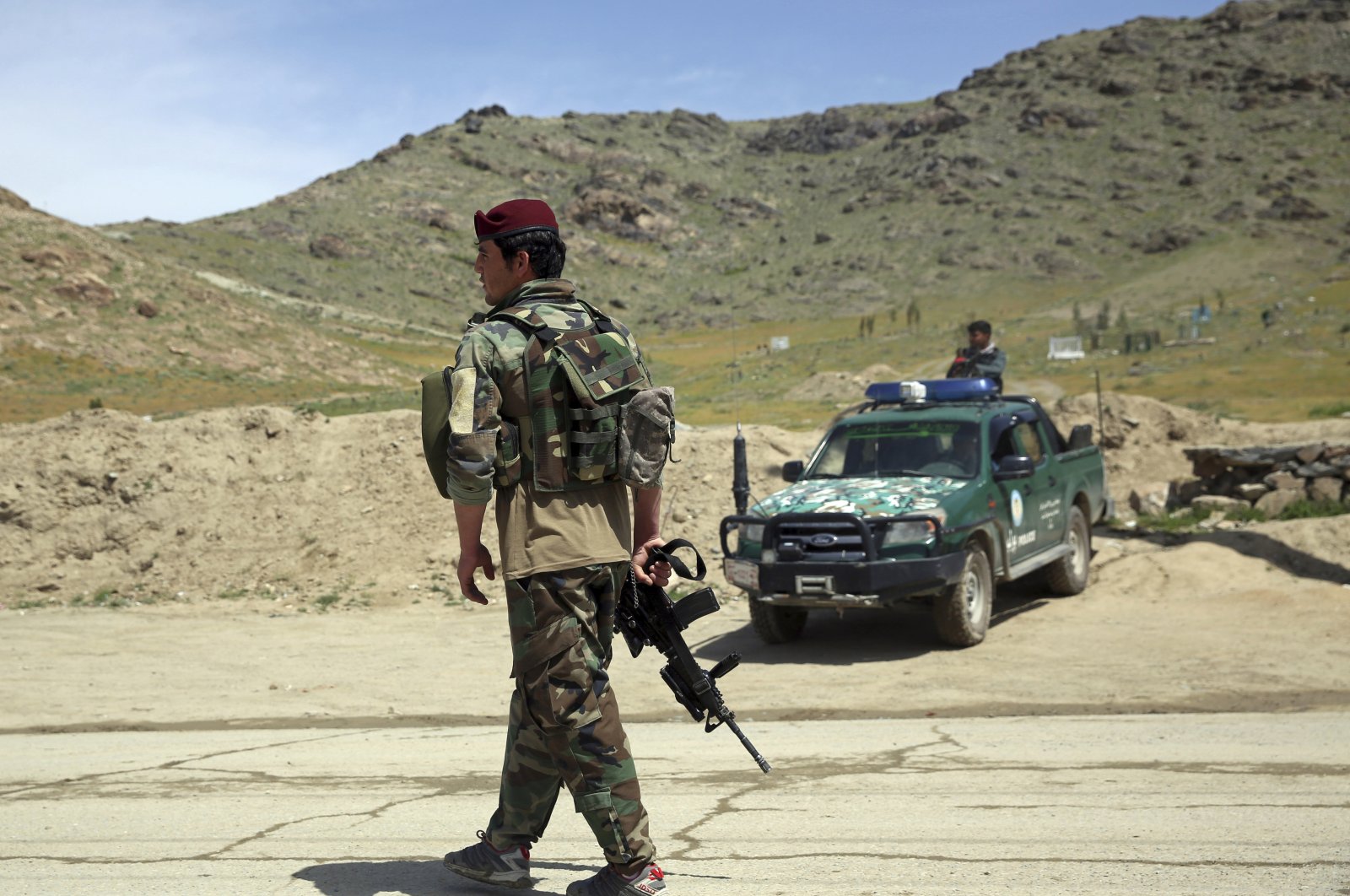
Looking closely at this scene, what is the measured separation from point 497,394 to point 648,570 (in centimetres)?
83

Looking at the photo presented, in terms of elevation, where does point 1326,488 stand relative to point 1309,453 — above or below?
below

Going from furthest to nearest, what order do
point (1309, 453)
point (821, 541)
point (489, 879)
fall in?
point (1309, 453), point (821, 541), point (489, 879)

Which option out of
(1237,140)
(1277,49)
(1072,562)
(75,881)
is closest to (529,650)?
(75,881)

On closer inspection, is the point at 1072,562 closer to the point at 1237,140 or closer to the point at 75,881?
the point at 75,881

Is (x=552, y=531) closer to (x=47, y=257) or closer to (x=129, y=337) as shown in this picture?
(x=129, y=337)

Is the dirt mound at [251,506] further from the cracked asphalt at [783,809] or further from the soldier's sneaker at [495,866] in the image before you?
the soldier's sneaker at [495,866]

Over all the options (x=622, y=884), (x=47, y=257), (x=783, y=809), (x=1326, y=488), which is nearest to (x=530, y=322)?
(x=622, y=884)

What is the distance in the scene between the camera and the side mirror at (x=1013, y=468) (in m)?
10.5

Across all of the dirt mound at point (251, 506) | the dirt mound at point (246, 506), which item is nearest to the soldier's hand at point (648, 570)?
the dirt mound at point (251, 506)

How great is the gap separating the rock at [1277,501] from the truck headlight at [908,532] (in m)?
7.92

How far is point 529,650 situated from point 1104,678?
21.3 ft

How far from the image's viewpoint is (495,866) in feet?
13.5

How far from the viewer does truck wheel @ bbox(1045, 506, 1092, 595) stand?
1221cm

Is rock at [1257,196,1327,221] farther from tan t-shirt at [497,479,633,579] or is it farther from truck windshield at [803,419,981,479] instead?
tan t-shirt at [497,479,633,579]
